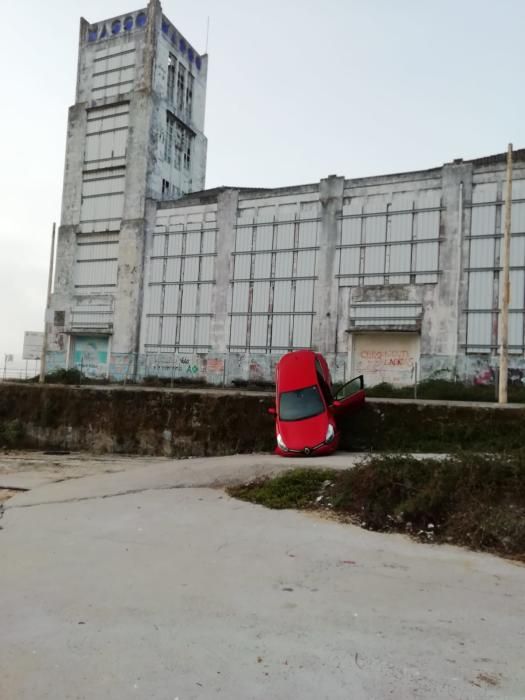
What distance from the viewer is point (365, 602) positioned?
497 cm

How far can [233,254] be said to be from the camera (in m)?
28.5

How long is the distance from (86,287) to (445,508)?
28.8m

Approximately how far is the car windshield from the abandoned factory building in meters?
11.6

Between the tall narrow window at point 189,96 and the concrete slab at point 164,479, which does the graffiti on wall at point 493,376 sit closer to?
the concrete slab at point 164,479

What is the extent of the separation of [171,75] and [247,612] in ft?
115

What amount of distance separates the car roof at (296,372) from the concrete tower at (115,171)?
58.9 ft

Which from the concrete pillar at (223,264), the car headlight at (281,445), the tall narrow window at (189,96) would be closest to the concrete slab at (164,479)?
the car headlight at (281,445)

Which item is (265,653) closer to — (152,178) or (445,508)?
(445,508)

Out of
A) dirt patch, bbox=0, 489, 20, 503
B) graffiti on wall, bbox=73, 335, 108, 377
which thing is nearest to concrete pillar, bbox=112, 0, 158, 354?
graffiti on wall, bbox=73, 335, 108, 377

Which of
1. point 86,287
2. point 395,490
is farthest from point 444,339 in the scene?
point 86,287

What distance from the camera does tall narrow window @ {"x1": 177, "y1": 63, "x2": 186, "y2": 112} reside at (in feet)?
112

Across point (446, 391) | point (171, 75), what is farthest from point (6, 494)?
point (171, 75)

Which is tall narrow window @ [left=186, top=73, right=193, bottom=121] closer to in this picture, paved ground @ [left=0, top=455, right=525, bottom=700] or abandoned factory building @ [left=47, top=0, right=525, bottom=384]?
abandoned factory building @ [left=47, top=0, right=525, bottom=384]

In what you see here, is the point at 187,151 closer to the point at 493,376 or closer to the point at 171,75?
the point at 171,75
